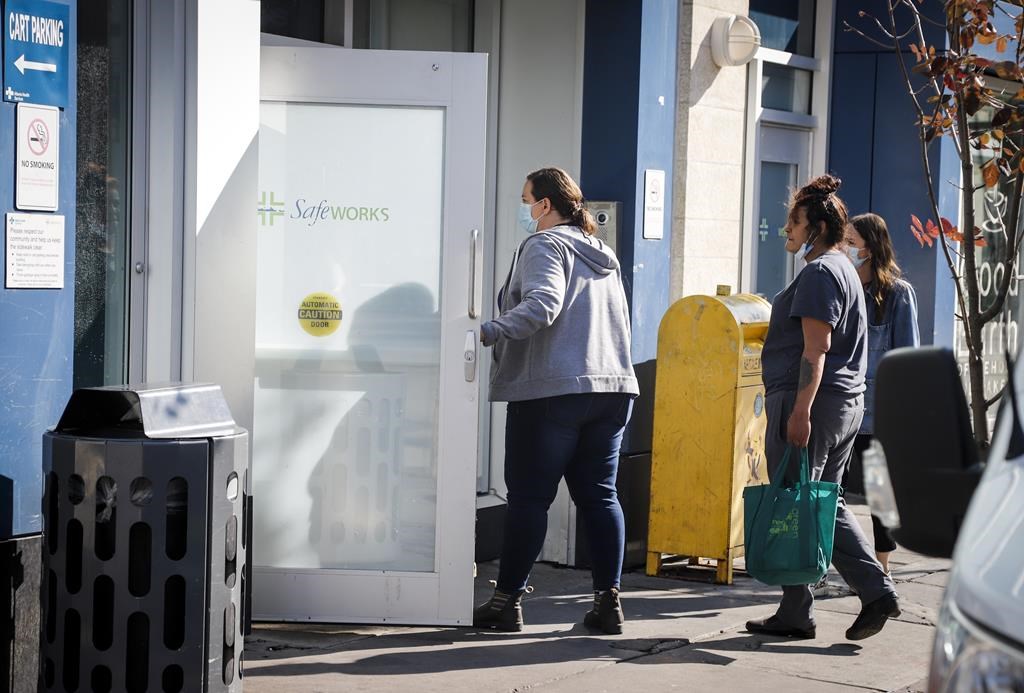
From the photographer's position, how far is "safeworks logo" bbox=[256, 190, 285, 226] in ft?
19.7

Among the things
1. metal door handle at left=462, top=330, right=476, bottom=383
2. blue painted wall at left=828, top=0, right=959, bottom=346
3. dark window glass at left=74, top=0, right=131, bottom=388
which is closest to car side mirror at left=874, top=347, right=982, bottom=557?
metal door handle at left=462, top=330, right=476, bottom=383

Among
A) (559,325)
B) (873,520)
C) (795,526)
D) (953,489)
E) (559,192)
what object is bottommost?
(873,520)

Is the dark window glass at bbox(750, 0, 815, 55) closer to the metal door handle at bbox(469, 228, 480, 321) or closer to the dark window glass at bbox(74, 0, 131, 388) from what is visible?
the metal door handle at bbox(469, 228, 480, 321)

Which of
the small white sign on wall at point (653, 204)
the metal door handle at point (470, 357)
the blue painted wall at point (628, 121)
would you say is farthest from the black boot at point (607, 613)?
the small white sign on wall at point (653, 204)

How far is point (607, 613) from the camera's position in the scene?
6.01 metres

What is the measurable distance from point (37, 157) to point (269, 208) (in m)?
1.36

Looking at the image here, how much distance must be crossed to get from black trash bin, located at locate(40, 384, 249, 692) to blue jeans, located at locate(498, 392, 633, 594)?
→ 66.5 inches

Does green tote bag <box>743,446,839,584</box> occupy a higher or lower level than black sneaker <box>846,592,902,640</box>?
higher

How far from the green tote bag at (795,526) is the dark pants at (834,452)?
74 mm

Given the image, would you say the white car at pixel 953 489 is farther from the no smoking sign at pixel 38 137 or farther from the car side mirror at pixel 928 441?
the no smoking sign at pixel 38 137

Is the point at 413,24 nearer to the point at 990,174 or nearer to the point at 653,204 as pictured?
the point at 653,204

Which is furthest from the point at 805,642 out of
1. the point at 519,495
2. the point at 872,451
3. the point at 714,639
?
the point at 872,451

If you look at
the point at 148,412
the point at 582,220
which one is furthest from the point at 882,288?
the point at 148,412

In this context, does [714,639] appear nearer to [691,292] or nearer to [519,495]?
[519,495]
